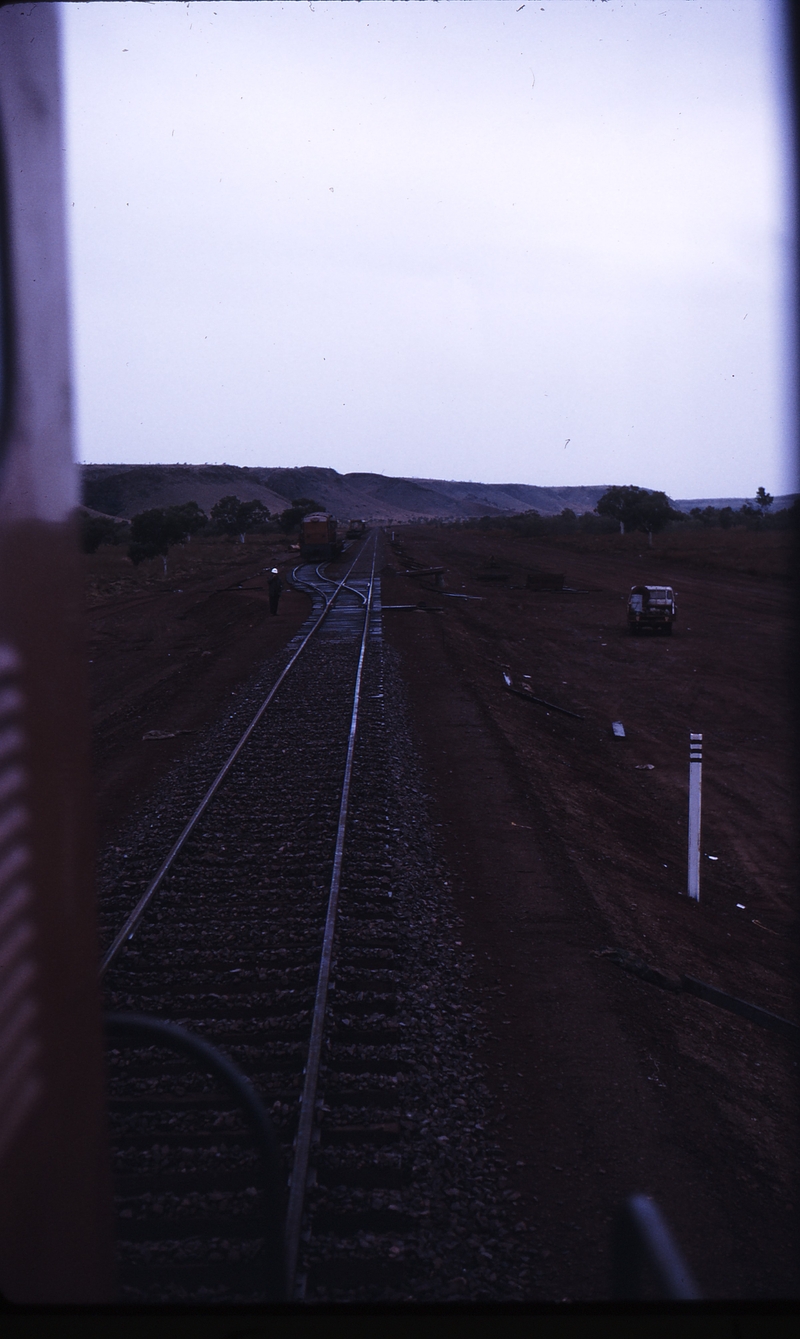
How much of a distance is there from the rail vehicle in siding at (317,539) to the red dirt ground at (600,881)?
21.0 metres

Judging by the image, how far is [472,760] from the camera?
11141mm

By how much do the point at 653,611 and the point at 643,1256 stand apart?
2482 cm

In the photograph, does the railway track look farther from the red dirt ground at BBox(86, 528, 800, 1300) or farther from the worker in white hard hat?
the worker in white hard hat

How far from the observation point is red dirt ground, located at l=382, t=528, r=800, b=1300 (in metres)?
4.04

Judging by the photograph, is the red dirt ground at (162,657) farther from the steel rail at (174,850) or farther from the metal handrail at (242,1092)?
the metal handrail at (242,1092)

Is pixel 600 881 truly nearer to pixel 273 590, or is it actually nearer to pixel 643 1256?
pixel 643 1256

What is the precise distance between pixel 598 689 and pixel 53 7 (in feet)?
58.9

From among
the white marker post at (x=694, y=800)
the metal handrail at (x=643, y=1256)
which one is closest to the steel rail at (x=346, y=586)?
the white marker post at (x=694, y=800)

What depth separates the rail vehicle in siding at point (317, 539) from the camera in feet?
155

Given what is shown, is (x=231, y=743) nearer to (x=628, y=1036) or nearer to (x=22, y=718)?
(x=628, y=1036)

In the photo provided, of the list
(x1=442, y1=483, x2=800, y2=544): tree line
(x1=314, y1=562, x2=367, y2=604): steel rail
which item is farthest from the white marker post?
(x1=442, y1=483, x2=800, y2=544): tree line

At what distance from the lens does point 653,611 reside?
25.7 m

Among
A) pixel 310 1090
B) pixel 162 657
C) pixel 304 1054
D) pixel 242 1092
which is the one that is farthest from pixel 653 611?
pixel 242 1092

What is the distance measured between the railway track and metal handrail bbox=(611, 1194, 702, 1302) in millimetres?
1537
